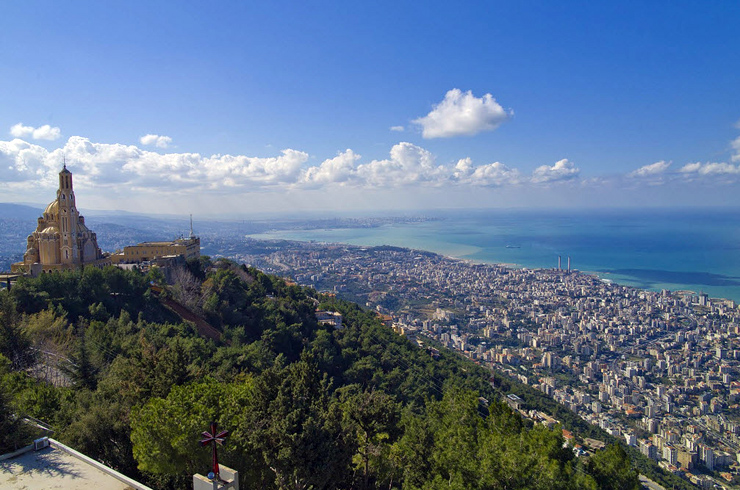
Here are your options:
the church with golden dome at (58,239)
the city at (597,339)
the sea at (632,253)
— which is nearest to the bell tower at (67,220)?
the church with golden dome at (58,239)

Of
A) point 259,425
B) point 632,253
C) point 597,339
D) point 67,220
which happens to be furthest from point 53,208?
point 632,253

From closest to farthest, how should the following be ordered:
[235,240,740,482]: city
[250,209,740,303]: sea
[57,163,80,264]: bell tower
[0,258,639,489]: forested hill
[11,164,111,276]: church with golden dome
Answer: [0,258,639,489]: forested hill < [11,164,111,276]: church with golden dome < [57,163,80,264]: bell tower < [235,240,740,482]: city < [250,209,740,303]: sea

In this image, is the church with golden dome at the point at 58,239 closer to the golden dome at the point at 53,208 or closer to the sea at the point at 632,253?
the golden dome at the point at 53,208

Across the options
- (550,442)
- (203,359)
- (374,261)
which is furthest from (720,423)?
(374,261)

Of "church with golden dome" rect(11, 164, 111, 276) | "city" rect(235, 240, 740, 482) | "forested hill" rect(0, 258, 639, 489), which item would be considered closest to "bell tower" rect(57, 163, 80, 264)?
"church with golden dome" rect(11, 164, 111, 276)

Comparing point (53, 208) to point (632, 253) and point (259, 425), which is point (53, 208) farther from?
point (632, 253)

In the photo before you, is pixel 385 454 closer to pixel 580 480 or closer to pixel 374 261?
pixel 580 480

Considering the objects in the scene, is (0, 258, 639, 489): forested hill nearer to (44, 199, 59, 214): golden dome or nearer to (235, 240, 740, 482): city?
(44, 199, 59, 214): golden dome
